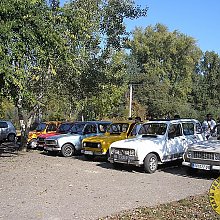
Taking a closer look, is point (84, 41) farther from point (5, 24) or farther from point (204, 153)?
point (204, 153)

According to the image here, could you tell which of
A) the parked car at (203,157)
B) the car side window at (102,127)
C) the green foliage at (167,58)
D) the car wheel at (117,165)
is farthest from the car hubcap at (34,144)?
the green foliage at (167,58)

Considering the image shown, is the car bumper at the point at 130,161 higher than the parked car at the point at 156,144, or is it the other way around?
the parked car at the point at 156,144

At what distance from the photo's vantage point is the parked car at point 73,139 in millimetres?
17312

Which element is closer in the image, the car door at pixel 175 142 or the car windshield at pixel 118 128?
the car door at pixel 175 142

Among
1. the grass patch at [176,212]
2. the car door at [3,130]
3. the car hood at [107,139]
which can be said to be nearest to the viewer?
the grass patch at [176,212]

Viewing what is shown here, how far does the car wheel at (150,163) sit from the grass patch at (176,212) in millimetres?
4502

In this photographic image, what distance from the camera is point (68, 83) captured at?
19.5 m

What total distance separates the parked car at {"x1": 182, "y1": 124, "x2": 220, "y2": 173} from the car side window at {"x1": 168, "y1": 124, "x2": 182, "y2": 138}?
5.22 feet

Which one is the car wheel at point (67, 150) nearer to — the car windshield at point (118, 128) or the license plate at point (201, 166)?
the car windshield at point (118, 128)

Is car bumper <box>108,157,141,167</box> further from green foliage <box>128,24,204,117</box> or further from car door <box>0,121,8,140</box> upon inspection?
green foliage <box>128,24,204,117</box>

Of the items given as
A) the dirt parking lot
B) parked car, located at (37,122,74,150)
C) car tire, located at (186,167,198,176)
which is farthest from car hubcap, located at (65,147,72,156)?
car tire, located at (186,167,198,176)

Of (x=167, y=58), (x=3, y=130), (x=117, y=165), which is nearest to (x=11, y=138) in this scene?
(x=3, y=130)

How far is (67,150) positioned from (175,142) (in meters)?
6.02

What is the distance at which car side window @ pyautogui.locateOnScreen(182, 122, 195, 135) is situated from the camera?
13.9m
